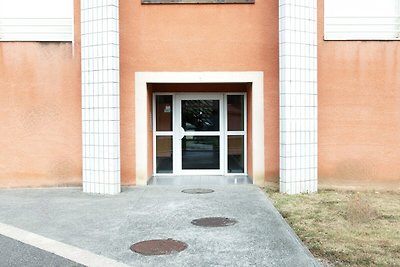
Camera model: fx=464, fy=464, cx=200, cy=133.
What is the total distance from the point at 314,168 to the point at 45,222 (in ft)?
18.9

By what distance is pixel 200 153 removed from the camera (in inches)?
484

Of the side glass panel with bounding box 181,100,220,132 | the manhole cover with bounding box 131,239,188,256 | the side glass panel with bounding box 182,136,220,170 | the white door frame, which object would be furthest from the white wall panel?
the manhole cover with bounding box 131,239,188,256

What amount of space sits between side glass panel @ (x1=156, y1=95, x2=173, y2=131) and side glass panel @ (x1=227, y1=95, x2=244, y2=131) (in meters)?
1.56

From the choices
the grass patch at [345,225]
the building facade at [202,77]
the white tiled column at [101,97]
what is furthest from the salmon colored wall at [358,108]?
the white tiled column at [101,97]

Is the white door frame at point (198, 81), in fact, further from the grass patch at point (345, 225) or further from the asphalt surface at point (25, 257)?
the asphalt surface at point (25, 257)

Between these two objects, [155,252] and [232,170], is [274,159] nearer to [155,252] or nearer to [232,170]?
[232,170]

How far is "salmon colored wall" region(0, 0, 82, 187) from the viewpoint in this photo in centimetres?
1073

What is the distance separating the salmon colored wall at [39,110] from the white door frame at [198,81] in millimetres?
1377

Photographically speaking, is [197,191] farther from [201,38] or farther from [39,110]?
[39,110]

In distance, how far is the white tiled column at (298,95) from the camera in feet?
32.7

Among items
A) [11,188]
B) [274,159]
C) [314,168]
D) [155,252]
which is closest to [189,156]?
[274,159]

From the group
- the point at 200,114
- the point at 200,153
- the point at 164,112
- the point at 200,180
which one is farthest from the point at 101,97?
the point at 200,153

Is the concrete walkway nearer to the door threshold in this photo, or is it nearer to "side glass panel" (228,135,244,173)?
the door threshold

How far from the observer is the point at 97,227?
7.16 m
